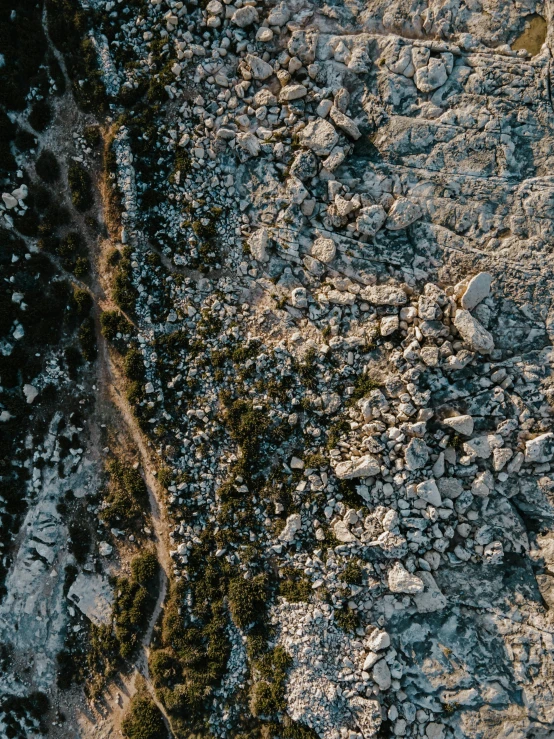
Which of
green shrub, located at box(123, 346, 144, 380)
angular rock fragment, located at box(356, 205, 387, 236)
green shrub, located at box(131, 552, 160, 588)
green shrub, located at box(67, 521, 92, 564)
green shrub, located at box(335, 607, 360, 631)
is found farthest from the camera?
green shrub, located at box(67, 521, 92, 564)

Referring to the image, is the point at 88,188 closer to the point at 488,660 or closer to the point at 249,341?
the point at 249,341

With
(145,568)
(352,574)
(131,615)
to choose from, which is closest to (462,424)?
(352,574)

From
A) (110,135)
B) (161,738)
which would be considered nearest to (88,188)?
(110,135)

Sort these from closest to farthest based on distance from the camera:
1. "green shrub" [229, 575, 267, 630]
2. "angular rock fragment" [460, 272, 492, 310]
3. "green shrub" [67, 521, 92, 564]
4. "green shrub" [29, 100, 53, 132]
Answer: "angular rock fragment" [460, 272, 492, 310], "green shrub" [229, 575, 267, 630], "green shrub" [29, 100, 53, 132], "green shrub" [67, 521, 92, 564]

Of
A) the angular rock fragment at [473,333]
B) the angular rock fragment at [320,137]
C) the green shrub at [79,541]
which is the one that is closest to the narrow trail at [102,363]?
the green shrub at [79,541]

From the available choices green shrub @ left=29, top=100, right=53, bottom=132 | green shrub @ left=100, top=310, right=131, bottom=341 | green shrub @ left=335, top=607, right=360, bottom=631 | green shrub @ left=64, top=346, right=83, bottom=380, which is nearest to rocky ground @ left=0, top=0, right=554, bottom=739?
green shrub @ left=335, top=607, right=360, bottom=631

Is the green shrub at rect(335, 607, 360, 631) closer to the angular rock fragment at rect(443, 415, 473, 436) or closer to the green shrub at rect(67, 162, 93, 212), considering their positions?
the angular rock fragment at rect(443, 415, 473, 436)
